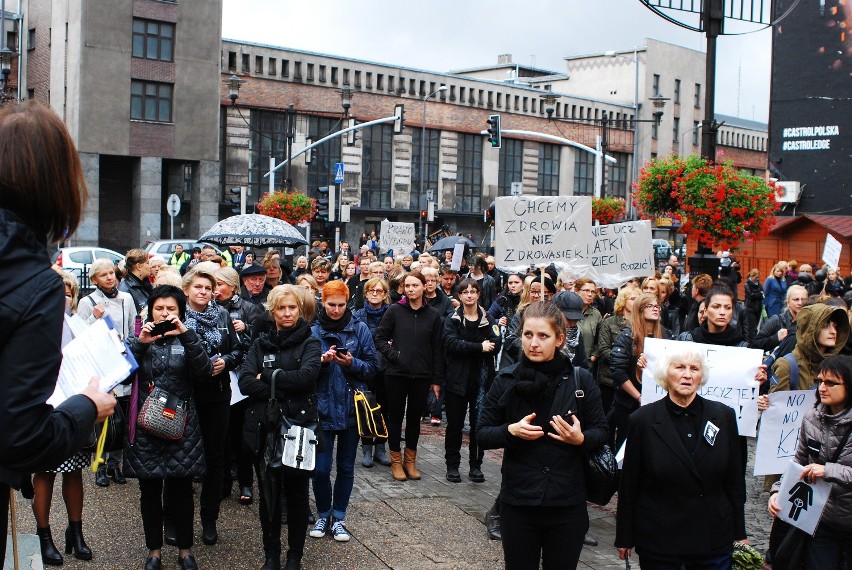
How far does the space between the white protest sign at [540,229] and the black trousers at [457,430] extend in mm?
2850

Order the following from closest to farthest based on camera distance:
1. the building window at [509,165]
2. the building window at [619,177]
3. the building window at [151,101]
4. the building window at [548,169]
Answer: the building window at [151,101] < the building window at [509,165] < the building window at [548,169] < the building window at [619,177]

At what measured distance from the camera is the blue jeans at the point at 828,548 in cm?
532

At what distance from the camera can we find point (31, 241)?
274 centimetres

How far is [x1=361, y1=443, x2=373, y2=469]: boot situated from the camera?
9.61m

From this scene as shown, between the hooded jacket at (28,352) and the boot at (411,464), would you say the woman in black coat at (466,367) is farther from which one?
the hooded jacket at (28,352)

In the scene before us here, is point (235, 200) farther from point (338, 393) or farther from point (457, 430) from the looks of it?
point (338, 393)

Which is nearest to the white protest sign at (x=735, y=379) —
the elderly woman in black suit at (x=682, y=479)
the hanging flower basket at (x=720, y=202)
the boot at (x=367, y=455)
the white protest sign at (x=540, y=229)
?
the elderly woman in black suit at (x=682, y=479)

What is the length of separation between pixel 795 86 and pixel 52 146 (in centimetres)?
3815

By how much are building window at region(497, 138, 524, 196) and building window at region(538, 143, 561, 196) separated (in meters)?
1.50

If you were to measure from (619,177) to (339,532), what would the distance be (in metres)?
56.8

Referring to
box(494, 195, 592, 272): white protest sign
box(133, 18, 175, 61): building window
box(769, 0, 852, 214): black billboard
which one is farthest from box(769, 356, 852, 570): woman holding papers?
box(133, 18, 175, 61): building window

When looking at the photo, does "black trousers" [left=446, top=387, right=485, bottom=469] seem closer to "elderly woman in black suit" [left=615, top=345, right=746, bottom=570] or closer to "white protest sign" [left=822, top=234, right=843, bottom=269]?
"elderly woman in black suit" [left=615, top=345, right=746, bottom=570]

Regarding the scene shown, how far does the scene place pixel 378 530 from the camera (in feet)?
24.2

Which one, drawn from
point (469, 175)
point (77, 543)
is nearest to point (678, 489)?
point (77, 543)
